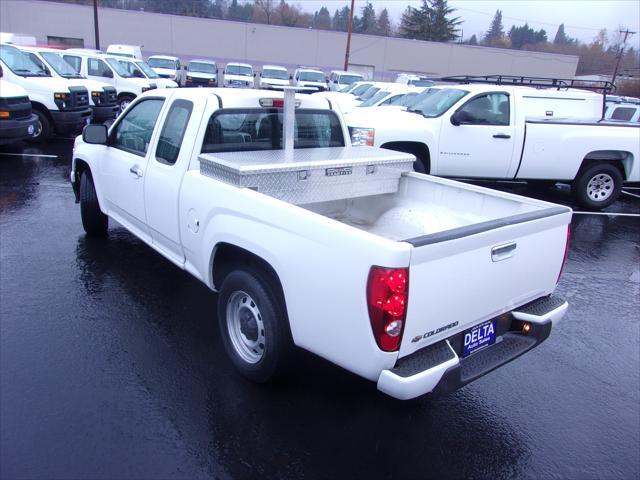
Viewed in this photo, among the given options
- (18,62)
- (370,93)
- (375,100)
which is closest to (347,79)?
(370,93)

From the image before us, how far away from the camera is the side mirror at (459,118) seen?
889cm

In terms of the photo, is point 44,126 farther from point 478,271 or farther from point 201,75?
point 201,75

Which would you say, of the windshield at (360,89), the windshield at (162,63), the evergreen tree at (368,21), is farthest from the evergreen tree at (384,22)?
the windshield at (360,89)

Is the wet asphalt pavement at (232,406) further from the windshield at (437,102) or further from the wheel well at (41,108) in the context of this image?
the wheel well at (41,108)

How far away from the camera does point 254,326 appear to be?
11.8 ft

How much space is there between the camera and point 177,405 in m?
3.41

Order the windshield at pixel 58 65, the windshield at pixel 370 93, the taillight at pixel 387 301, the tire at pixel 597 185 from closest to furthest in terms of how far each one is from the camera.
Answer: the taillight at pixel 387 301
the tire at pixel 597 185
the windshield at pixel 58 65
the windshield at pixel 370 93

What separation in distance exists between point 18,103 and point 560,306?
1057 centimetres

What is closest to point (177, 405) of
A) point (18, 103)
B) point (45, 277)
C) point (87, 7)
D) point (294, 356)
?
point (294, 356)

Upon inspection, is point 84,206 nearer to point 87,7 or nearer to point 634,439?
point 634,439

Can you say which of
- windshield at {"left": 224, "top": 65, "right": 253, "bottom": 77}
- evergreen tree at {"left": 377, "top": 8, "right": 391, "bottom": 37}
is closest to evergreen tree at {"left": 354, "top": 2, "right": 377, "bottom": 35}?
evergreen tree at {"left": 377, "top": 8, "right": 391, "bottom": 37}

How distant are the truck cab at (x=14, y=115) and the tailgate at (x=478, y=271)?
9.97 m

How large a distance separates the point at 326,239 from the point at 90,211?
13.9 feet

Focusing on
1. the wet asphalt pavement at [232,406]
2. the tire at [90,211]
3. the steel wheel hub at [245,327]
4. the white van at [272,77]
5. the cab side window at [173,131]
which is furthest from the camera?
the white van at [272,77]
